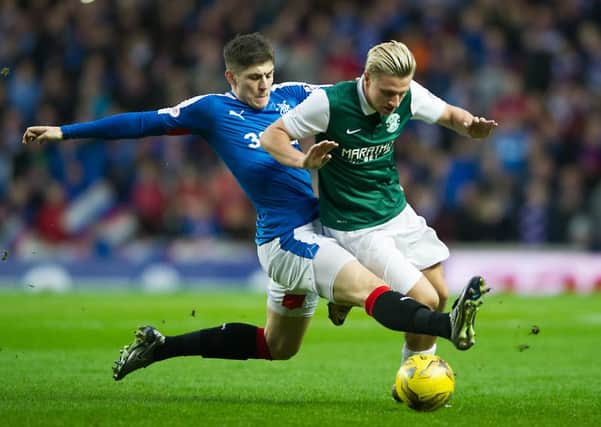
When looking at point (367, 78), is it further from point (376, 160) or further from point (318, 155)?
point (318, 155)

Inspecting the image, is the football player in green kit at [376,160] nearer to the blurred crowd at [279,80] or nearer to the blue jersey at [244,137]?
the blue jersey at [244,137]

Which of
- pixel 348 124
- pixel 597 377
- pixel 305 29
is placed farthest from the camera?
pixel 305 29

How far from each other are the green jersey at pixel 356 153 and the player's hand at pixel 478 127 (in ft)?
0.74

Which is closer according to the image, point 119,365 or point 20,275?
point 119,365

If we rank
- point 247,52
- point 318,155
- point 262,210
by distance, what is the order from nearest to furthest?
point 318,155 < point 247,52 < point 262,210

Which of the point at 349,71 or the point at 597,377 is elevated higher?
the point at 349,71

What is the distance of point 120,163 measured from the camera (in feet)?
60.8

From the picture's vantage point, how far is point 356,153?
22.1 feet

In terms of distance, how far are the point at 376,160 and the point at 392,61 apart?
72 centimetres

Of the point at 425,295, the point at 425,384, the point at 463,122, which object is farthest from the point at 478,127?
the point at 425,384

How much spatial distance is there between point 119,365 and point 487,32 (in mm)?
13226

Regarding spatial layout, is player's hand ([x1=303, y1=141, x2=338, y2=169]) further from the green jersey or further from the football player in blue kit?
the football player in blue kit

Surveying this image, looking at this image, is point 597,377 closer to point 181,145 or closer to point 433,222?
point 433,222

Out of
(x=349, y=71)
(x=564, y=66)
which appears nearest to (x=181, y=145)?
(x=349, y=71)
